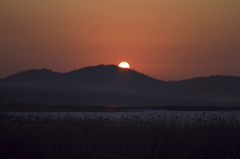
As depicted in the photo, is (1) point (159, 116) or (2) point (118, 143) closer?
(2) point (118, 143)

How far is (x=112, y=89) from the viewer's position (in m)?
Result: 85.2

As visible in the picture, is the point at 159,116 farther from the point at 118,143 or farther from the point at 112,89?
the point at 112,89

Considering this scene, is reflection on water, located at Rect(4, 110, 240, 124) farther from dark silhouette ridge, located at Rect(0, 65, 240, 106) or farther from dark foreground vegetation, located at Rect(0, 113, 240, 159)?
dark silhouette ridge, located at Rect(0, 65, 240, 106)

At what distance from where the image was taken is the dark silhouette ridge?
242 feet

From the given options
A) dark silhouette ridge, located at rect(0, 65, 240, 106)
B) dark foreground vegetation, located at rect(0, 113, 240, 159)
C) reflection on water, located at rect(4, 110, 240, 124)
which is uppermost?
dark silhouette ridge, located at rect(0, 65, 240, 106)

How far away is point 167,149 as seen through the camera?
11.6 m

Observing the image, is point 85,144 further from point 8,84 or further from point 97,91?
point 8,84

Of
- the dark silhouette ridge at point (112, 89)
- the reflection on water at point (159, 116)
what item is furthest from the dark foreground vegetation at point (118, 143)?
the dark silhouette ridge at point (112, 89)

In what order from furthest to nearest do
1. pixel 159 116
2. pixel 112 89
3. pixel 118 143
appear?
pixel 112 89 → pixel 159 116 → pixel 118 143

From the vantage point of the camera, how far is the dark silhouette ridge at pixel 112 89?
73.6 m

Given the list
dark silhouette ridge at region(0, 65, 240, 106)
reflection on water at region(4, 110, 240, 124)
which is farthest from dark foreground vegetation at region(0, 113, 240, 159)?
dark silhouette ridge at region(0, 65, 240, 106)

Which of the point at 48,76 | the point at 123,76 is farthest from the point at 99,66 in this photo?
the point at 48,76

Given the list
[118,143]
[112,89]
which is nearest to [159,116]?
[118,143]

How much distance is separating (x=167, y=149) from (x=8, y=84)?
8009 cm
